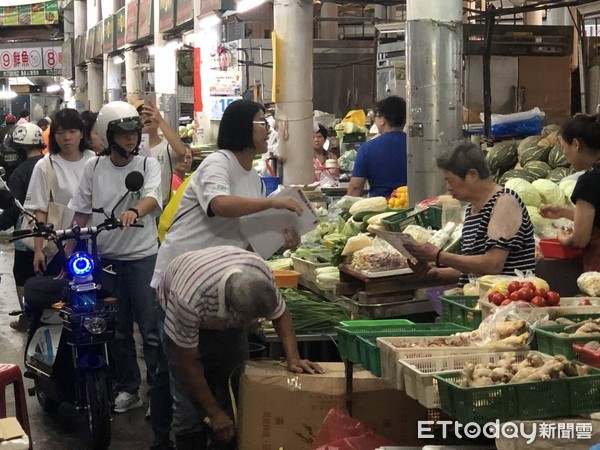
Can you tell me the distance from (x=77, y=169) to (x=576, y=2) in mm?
5930

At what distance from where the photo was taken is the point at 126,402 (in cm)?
718

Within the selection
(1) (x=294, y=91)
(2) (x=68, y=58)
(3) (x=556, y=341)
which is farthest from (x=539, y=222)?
(2) (x=68, y=58)

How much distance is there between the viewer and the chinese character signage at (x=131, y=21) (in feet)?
82.6

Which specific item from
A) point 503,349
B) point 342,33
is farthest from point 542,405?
point 342,33

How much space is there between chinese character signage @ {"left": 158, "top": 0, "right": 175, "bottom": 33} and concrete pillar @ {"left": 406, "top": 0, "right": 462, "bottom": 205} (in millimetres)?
12988

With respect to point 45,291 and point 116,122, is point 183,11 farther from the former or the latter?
point 45,291

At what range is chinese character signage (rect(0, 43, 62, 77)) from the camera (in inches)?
1587

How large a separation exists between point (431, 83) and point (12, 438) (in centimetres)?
550

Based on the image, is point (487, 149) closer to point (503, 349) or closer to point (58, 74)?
point (503, 349)

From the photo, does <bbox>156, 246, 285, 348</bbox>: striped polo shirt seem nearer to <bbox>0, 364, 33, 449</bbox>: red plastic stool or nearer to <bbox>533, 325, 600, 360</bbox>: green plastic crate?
<bbox>0, 364, 33, 449</bbox>: red plastic stool

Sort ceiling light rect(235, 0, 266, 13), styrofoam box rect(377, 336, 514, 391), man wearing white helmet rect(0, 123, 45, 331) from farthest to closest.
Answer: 1. ceiling light rect(235, 0, 266, 13)
2. man wearing white helmet rect(0, 123, 45, 331)
3. styrofoam box rect(377, 336, 514, 391)

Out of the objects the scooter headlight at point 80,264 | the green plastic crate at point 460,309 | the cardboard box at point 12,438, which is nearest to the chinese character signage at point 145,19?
the scooter headlight at point 80,264

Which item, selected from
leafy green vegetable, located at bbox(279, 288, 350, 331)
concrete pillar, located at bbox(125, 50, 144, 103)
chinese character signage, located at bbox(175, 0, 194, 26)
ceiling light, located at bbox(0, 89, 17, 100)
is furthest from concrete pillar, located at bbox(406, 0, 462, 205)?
ceiling light, located at bbox(0, 89, 17, 100)

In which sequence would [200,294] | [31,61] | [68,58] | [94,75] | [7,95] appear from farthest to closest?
[7,95] < [31,61] < [68,58] < [94,75] < [200,294]
